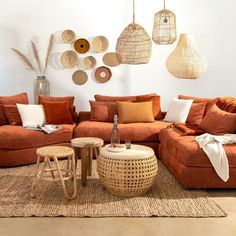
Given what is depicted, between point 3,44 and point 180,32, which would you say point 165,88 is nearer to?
point 180,32

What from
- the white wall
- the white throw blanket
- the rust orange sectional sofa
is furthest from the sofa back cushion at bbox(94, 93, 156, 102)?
the white throw blanket

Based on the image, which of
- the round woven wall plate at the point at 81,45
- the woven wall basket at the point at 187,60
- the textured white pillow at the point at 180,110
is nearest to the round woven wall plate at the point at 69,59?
the round woven wall plate at the point at 81,45

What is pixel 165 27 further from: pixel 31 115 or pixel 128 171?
pixel 128 171

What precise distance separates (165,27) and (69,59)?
170 cm

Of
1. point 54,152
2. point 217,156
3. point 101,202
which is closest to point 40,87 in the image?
point 54,152

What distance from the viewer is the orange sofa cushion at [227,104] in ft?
15.7

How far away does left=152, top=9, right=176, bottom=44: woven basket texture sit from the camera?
5555mm

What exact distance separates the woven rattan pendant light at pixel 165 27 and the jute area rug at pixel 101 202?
2.35 meters

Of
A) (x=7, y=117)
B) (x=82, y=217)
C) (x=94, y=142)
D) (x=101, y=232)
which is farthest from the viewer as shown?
(x=7, y=117)

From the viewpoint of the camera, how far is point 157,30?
571cm

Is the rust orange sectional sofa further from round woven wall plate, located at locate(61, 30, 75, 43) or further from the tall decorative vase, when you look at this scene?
round woven wall plate, located at locate(61, 30, 75, 43)

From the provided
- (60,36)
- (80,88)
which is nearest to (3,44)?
(60,36)

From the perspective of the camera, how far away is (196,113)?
5484 mm

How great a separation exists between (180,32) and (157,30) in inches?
30.6
